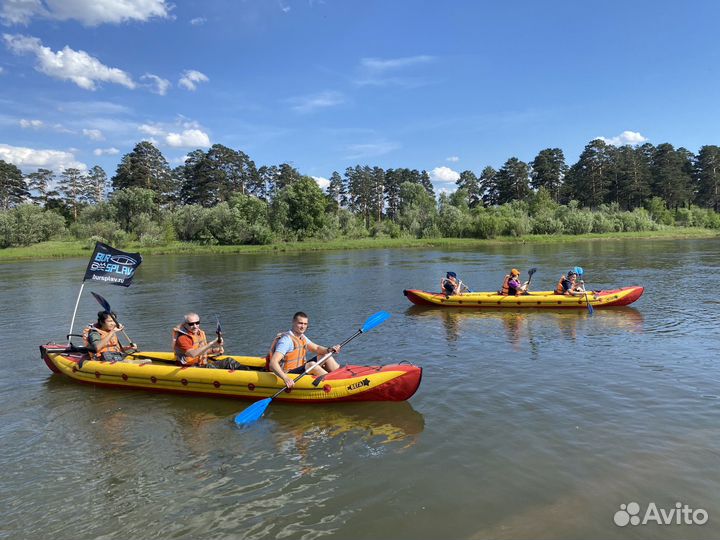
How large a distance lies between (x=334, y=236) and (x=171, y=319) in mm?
48296

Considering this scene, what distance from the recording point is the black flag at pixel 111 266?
39.7 feet

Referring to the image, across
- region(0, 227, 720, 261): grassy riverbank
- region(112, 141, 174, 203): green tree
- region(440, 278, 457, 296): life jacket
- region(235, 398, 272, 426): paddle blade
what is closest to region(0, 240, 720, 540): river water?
region(235, 398, 272, 426): paddle blade

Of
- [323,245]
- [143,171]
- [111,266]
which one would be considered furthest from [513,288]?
[143,171]

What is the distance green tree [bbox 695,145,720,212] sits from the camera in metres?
85.8

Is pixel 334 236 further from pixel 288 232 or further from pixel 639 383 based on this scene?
pixel 639 383

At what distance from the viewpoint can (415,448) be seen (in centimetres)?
717

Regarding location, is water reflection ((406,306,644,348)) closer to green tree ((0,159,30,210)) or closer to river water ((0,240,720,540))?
river water ((0,240,720,540))

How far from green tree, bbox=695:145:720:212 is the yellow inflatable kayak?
326 feet

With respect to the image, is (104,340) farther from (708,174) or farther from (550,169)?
(708,174)

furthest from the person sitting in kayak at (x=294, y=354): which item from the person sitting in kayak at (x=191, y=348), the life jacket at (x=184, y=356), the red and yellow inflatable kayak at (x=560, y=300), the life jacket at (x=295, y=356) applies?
the red and yellow inflatable kayak at (x=560, y=300)

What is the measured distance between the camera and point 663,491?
5.73m

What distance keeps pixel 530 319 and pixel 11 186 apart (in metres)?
94.1

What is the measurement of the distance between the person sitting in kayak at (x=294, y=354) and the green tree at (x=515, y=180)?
88.9 m

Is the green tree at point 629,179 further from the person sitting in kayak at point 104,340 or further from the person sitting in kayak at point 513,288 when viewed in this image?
the person sitting in kayak at point 104,340
